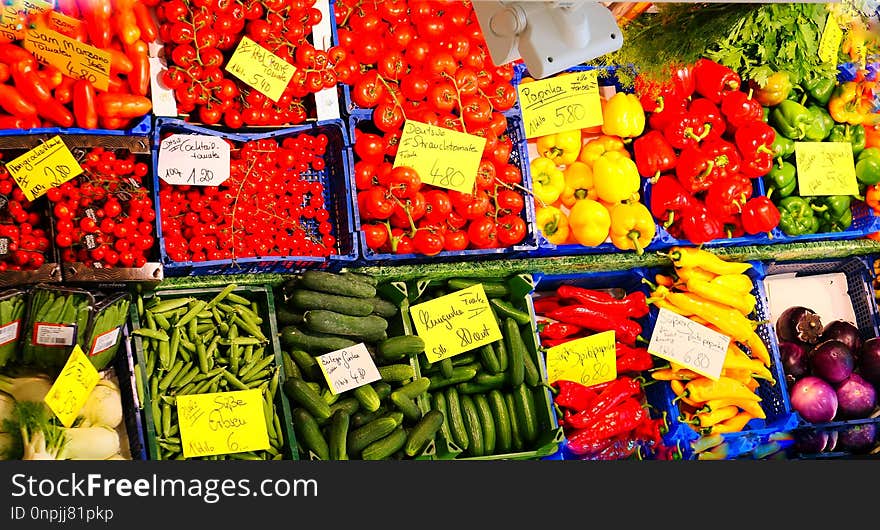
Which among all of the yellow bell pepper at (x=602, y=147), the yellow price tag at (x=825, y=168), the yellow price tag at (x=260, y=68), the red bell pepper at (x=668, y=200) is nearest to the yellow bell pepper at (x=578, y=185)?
the yellow bell pepper at (x=602, y=147)

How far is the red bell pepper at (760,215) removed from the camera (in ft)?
13.5

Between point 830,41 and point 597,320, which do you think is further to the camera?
point 830,41

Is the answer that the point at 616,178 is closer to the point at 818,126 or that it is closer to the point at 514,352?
the point at 514,352

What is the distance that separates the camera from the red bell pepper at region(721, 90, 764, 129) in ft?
13.9

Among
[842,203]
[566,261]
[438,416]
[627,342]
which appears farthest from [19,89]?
[842,203]

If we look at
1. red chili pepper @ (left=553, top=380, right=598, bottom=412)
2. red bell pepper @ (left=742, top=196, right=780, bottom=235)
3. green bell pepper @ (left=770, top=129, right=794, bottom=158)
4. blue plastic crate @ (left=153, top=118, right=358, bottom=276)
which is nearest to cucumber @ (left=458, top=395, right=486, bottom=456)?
red chili pepper @ (left=553, top=380, right=598, bottom=412)

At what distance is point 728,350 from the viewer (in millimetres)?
3992

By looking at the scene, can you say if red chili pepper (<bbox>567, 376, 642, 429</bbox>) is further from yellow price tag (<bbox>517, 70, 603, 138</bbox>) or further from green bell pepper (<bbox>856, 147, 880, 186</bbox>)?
green bell pepper (<bbox>856, 147, 880, 186</bbox>)

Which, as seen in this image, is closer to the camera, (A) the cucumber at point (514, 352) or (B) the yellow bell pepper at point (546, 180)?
(A) the cucumber at point (514, 352)

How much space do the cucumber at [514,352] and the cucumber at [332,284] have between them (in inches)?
24.6

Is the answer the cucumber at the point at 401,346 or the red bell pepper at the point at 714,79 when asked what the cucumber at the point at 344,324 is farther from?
the red bell pepper at the point at 714,79

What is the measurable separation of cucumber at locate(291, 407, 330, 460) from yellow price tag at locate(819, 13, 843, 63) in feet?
9.81

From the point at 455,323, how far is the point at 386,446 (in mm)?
637

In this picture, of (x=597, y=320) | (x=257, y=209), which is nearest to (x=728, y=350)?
(x=597, y=320)
